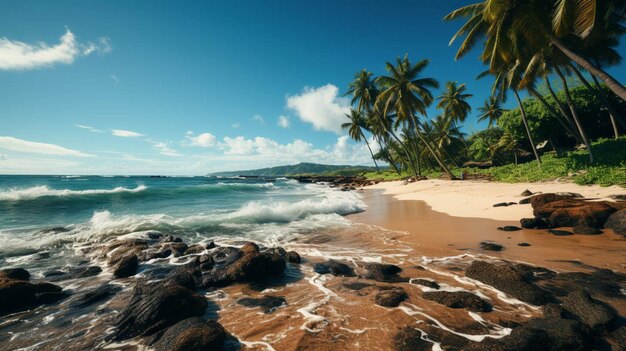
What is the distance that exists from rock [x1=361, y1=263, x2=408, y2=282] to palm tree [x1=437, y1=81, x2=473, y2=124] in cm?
3936

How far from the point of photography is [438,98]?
3816 centimetres

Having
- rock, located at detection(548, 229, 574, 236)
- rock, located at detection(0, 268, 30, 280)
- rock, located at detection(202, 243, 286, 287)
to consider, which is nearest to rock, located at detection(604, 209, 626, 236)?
rock, located at detection(548, 229, 574, 236)

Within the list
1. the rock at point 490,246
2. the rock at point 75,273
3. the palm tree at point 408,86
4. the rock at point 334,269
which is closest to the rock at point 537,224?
the rock at point 490,246

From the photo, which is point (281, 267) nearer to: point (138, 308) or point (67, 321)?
point (138, 308)

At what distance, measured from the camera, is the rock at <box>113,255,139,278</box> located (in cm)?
611

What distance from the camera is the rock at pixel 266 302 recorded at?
4.24m

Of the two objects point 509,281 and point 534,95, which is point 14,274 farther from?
point 534,95

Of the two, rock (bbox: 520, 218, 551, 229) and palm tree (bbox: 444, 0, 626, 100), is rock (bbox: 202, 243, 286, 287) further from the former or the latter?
palm tree (bbox: 444, 0, 626, 100)

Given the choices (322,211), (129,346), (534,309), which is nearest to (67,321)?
(129,346)

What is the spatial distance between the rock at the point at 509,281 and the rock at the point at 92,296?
290 inches

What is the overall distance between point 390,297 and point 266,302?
2.17 metres

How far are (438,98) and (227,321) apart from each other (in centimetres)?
4249

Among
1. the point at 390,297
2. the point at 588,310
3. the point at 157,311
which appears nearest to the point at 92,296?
the point at 157,311

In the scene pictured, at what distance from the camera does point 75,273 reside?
Answer: 20.8 ft
